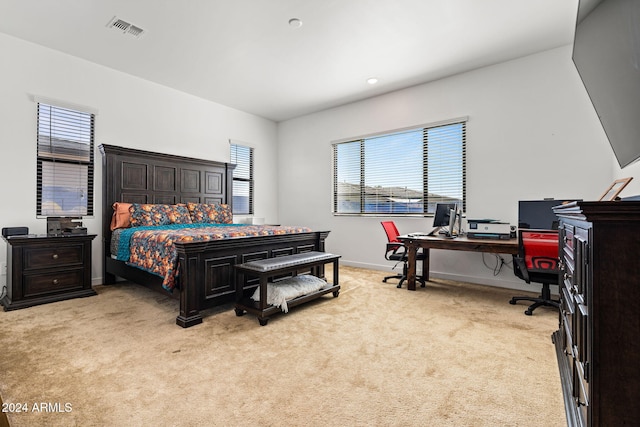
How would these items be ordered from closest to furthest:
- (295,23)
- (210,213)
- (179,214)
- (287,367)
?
(287,367) < (295,23) < (179,214) < (210,213)

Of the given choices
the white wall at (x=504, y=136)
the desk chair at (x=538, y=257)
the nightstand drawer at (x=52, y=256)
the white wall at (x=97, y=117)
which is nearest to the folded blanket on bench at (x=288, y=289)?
the desk chair at (x=538, y=257)

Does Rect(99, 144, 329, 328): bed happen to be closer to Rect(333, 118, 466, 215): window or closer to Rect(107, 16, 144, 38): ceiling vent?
Rect(107, 16, 144, 38): ceiling vent

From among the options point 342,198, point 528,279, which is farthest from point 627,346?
point 342,198

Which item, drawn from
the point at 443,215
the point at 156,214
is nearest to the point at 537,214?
the point at 443,215

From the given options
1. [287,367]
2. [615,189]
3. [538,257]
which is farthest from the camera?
[538,257]

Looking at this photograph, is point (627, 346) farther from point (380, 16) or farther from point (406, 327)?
point (380, 16)

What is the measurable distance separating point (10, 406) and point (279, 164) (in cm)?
560

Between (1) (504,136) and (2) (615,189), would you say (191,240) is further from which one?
(1) (504,136)

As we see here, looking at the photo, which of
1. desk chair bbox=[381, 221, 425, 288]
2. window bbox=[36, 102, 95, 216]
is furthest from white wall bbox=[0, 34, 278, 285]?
desk chair bbox=[381, 221, 425, 288]

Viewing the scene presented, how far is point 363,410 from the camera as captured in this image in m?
1.54

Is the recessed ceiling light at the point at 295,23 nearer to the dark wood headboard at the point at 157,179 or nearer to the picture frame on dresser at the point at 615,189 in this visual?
the dark wood headboard at the point at 157,179

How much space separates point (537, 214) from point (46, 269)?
18.1 ft

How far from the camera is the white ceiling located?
2.92m

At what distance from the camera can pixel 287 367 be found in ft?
6.38
